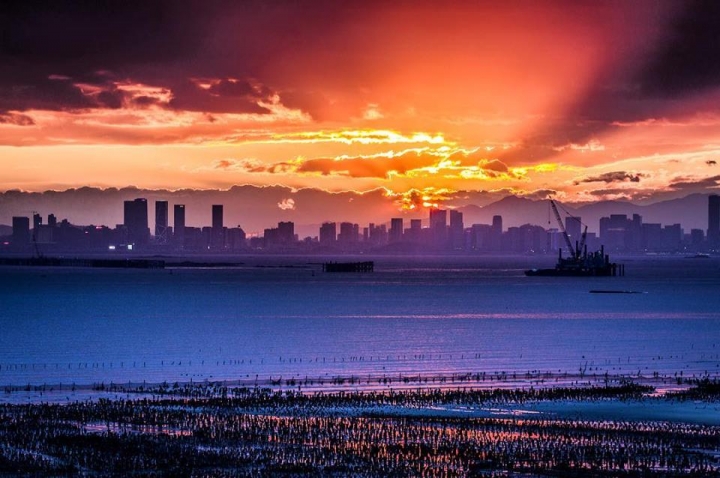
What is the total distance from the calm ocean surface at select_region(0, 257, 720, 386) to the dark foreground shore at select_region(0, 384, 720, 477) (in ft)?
52.5

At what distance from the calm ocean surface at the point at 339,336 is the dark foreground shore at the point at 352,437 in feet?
52.5

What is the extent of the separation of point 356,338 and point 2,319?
1932 inches

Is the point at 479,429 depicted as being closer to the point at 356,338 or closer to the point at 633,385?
the point at 633,385

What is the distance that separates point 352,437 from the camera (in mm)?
42656

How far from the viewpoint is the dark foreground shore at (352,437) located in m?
36.9

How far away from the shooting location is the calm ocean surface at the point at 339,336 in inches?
2908

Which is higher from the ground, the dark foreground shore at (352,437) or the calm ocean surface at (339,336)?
the dark foreground shore at (352,437)

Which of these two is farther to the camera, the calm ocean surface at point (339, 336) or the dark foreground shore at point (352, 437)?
the calm ocean surface at point (339, 336)

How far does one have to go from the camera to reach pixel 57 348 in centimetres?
→ 8925

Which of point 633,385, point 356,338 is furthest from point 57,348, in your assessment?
point 633,385

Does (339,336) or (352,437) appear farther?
(339,336)

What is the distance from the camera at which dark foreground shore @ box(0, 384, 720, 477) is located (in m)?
36.9

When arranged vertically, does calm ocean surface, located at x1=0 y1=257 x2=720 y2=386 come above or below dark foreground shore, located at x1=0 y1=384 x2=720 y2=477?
below

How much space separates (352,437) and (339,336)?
5770cm
